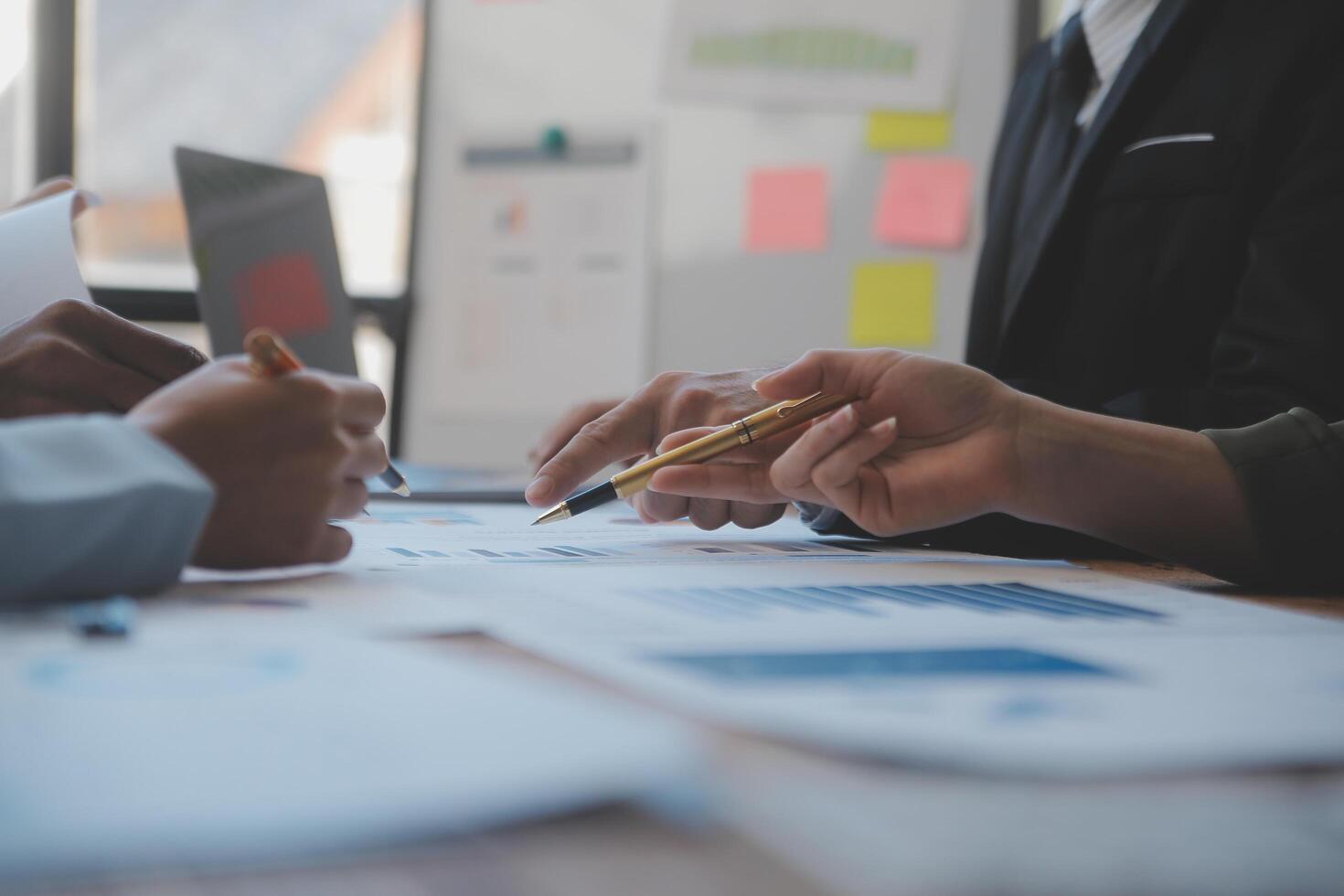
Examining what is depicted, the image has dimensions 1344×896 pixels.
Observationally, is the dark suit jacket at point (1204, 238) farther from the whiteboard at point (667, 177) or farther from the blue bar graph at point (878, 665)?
the whiteboard at point (667, 177)

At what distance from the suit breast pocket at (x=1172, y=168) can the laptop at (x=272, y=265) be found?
2.01 ft

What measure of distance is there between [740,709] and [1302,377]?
0.69 m

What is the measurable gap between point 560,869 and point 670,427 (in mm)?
603

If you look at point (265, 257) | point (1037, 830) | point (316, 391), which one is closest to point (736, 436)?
point (316, 391)

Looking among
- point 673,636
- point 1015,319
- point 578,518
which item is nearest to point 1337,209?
point 1015,319

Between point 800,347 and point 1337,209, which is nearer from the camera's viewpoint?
point 1337,209

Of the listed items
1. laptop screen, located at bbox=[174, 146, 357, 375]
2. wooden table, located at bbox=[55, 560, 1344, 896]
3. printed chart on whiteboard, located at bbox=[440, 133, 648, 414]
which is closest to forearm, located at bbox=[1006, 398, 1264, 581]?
wooden table, located at bbox=[55, 560, 1344, 896]

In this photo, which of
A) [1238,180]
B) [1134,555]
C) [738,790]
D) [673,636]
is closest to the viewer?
[738,790]

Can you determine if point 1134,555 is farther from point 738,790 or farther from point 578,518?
point 738,790

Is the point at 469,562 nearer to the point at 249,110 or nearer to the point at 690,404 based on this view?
the point at 690,404

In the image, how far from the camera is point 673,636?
37cm

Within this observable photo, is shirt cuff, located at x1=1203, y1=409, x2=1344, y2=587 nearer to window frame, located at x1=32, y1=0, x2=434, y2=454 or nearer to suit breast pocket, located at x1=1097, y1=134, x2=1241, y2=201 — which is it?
suit breast pocket, located at x1=1097, y1=134, x2=1241, y2=201

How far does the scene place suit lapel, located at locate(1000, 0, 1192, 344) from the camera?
1.03 meters

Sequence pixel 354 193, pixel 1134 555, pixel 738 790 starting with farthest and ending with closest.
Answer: pixel 354 193 → pixel 1134 555 → pixel 738 790
